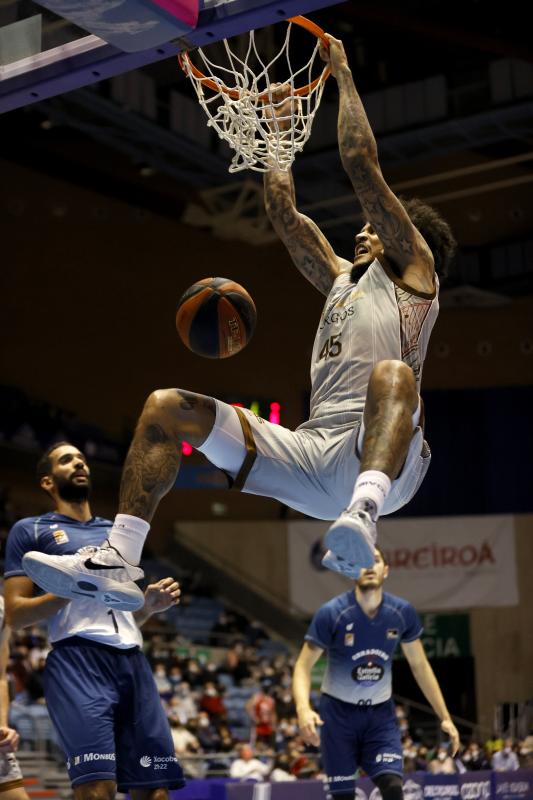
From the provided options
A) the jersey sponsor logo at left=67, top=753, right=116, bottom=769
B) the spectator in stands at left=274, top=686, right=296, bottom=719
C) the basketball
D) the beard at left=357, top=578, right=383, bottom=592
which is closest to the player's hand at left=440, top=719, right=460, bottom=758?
the beard at left=357, top=578, right=383, bottom=592

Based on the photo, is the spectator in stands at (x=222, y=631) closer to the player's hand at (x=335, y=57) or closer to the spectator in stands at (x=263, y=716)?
the spectator in stands at (x=263, y=716)

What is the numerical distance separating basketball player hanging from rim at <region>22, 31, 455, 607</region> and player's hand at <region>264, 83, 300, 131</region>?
0.41 meters

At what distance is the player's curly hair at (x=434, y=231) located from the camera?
210 inches

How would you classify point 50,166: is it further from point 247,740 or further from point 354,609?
point 354,609

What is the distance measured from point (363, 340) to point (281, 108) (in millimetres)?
1543

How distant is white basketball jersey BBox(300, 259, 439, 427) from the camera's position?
15.9 ft

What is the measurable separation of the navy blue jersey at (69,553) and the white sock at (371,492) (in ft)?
6.36

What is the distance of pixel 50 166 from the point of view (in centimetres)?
2239

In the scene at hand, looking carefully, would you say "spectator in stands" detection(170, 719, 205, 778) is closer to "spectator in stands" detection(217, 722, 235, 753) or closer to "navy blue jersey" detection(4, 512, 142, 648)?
"spectator in stands" detection(217, 722, 235, 753)

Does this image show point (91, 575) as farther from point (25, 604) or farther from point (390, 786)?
point (390, 786)

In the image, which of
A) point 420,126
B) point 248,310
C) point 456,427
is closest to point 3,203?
point 420,126

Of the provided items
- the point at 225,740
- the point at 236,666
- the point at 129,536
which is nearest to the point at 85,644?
the point at 129,536

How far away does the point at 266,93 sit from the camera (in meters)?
5.62

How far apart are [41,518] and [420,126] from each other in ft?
47.2
